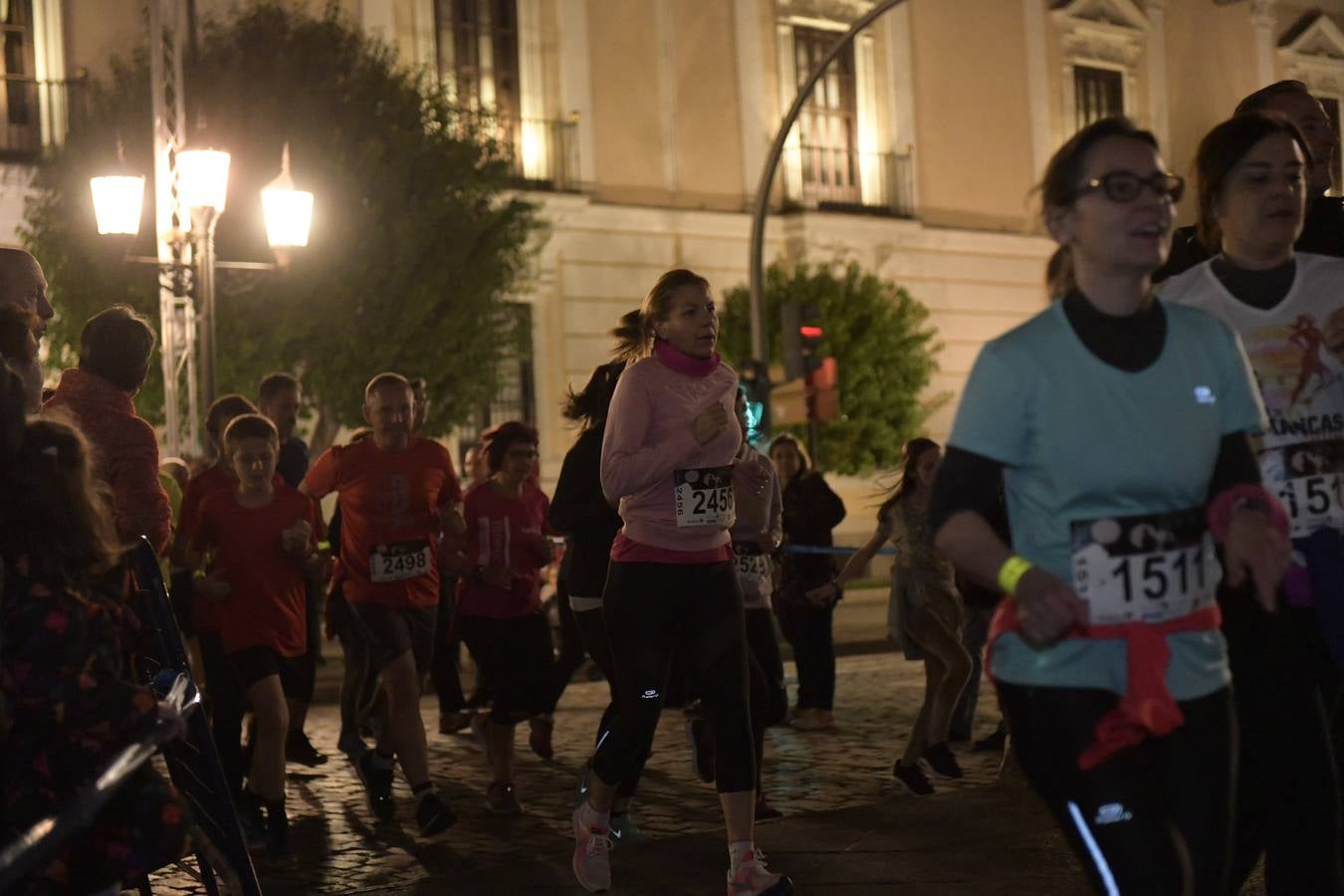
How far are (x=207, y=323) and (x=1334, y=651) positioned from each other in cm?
1182

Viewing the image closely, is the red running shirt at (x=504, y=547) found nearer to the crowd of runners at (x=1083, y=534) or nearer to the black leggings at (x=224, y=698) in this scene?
the black leggings at (x=224, y=698)

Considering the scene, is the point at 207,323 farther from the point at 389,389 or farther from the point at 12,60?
the point at 12,60

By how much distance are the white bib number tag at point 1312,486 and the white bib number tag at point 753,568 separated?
4383 mm

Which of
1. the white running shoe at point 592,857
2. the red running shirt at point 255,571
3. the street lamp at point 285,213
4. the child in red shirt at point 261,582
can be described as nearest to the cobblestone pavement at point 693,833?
the white running shoe at point 592,857

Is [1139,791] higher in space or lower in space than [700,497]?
lower

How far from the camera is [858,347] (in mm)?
27875

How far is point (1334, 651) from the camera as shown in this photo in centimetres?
411

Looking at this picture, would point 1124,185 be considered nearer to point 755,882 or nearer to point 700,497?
point 700,497

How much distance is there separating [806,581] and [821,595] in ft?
2.26

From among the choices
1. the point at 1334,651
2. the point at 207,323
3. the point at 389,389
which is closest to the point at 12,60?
the point at 207,323

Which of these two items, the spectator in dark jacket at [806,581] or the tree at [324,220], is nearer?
the spectator in dark jacket at [806,581]

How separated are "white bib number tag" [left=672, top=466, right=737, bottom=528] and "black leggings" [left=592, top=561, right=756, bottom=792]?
143 millimetres

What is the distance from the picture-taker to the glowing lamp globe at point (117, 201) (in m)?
15.8

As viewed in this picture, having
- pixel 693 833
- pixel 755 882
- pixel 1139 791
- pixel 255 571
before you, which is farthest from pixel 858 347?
pixel 1139 791
